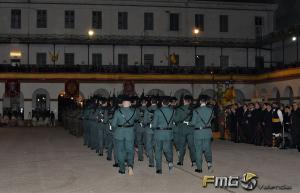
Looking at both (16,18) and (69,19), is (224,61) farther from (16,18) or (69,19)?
(16,18)

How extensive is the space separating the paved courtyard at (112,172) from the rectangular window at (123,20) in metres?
36.8

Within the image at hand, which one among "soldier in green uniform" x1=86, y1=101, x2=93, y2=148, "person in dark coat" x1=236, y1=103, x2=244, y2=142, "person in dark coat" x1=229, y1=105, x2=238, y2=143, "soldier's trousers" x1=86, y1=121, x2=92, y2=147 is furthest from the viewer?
"person in dark coat" x1=229, y1=105, x2=238, y2=143

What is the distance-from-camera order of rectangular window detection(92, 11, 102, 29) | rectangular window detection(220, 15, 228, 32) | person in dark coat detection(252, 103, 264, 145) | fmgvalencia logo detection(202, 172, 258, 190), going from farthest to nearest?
rectangular window detection(220, 15, 228, 32) < rectangular window detection(92, 11, 102, 29) < person in dark coat detection(252, 103, 264, 145) < fmgvalencia logo detection(202, 172, 258, 190)

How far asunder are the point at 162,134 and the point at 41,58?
4249cm

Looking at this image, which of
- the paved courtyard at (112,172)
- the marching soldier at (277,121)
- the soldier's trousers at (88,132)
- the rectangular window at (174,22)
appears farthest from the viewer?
the rectangular window at (174,22)

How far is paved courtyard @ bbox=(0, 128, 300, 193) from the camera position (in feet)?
39.3

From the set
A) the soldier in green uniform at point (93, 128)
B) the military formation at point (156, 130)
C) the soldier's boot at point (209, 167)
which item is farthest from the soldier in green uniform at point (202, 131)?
the soldier in green uniform at point (93, 128)

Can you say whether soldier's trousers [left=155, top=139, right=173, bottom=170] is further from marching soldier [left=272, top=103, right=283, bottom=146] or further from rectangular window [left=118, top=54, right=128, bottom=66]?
rectangular window [left=118, top=54, right=128, bottom=66]

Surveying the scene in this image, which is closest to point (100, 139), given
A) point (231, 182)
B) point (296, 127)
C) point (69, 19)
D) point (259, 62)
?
point (296, 127)

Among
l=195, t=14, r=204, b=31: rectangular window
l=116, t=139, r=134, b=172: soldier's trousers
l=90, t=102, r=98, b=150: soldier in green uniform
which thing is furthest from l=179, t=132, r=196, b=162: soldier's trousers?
l=195, t=14, r=204, b=31: rectangular window

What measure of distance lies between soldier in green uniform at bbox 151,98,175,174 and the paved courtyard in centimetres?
43

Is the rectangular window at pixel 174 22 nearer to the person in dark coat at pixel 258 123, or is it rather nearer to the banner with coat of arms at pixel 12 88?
the banner with coat of arms at pixel 12 88

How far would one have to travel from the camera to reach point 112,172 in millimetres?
14734

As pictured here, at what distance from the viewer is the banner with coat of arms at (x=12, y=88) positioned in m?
49.4
